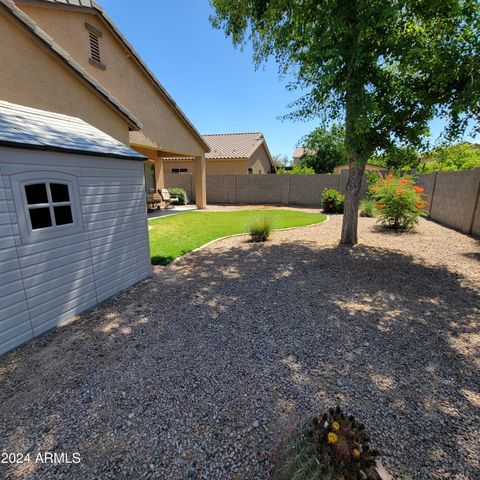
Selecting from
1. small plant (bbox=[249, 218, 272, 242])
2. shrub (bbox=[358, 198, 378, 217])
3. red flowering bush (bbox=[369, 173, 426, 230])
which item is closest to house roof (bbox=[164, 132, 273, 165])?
shrub (bbox=[358, 198, 378, 217])

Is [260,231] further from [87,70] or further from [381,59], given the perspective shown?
[87,70]

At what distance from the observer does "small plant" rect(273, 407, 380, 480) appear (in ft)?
4.59

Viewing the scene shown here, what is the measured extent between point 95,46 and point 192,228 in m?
6.74

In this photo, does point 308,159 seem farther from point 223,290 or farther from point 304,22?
point 223,290

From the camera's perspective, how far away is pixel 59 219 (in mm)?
3678

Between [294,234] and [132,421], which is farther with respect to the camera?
[294,234]

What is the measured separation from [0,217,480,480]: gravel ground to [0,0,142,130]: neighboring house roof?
5051 mm

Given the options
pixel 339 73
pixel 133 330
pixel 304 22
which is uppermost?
pixel 304 22

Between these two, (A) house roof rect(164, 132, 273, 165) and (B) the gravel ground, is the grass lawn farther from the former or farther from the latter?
(A) house roof rect(164, 132, 273, 165)

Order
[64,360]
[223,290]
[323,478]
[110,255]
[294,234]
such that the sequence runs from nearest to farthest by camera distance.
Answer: [323,478] < [64,360] < [110,255] < [223,290] < [294,234]

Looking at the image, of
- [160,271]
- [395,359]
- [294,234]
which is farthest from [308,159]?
[395,359]

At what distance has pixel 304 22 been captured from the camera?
5.82 m

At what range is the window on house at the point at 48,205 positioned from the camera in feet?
10.9

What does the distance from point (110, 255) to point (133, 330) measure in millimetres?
1560
